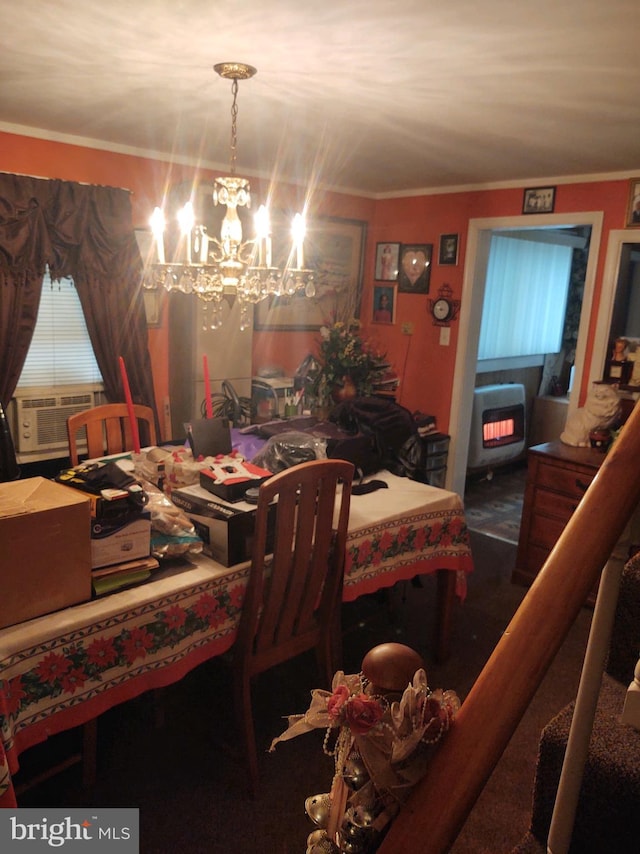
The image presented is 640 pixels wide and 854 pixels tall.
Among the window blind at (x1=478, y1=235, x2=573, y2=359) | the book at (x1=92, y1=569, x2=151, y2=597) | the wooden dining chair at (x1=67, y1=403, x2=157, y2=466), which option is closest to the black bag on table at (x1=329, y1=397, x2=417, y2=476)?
the wooden dining chair at (x1=67, y1=403, x2=157, y2=466)

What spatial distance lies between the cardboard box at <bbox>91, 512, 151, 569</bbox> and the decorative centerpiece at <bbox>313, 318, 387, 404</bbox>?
215 centimetres

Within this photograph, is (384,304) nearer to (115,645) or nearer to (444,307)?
(444,307)

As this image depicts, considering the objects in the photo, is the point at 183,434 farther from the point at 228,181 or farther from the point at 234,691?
the point at 234,691

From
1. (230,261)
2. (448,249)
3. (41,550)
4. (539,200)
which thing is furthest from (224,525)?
(448,249)

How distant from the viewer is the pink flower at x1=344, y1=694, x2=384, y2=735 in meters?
0.78

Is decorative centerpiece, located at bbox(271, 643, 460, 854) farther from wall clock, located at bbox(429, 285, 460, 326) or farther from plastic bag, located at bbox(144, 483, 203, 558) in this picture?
wall clock, located at bbox(429, 285, 460, 326)

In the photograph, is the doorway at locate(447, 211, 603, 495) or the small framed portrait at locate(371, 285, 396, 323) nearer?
the doorway at locate(447, 211, 603, 495)

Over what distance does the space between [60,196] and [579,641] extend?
3490 mm

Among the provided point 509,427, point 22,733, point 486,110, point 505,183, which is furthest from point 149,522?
point 509,427

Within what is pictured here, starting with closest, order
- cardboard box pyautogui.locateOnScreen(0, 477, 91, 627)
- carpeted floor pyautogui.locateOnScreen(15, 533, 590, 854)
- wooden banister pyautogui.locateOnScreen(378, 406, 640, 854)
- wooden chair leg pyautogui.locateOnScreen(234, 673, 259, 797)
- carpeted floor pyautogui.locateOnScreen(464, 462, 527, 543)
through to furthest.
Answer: wooden banister pyautogui.locateOnScreen(378, 406, 640, 854) < cardboard box pyautogui.locateOnScreen(0, 477, 91, 627) < carpeted floor pyautogui.locateOnScreen(15, 533, 590, 854) < wooden chair leg pyautogui.locateOnScreen(234, 673, 259, 797) < carpeted floor pyautogui.locateOnScreen(464, 462, 527, 543)

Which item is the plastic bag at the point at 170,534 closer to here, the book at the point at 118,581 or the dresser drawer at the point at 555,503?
the book at the point at 118,581

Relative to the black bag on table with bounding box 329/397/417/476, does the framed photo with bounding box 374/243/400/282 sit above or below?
above

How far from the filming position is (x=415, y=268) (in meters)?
4.77

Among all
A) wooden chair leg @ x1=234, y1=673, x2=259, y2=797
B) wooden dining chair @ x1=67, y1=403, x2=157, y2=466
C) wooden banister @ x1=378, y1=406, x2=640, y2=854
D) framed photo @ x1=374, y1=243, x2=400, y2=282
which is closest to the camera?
wooden banister @ x1=378, y1=406, x2=640, y2=854
